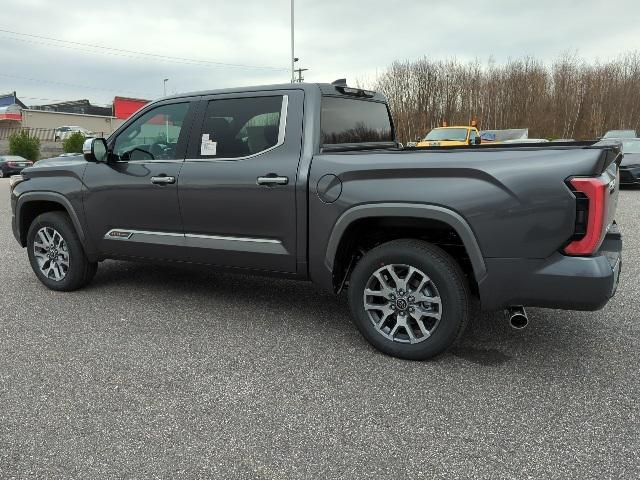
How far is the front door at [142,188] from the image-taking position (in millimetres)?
4281

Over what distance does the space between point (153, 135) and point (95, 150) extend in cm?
→ 54

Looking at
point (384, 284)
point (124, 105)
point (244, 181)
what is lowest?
point (384, 284)

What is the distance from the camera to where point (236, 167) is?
392 cm

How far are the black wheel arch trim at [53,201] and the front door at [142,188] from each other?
15 cm

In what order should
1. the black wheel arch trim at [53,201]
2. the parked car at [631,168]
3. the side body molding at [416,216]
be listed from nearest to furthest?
the side body molding at [416,216]
the black wheel arch trim at [53,201]
the parked car at [631,168]

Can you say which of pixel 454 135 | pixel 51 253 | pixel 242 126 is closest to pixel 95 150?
pixel 51 253

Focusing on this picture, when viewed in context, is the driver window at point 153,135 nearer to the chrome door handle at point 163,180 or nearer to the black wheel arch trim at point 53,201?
the chrome door handle at point 163,180

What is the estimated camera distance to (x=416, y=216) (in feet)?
10.6

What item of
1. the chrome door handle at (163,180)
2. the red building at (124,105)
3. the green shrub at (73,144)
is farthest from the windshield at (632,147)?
the red building at (124,105)

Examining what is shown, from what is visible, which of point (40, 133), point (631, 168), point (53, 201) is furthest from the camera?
point (40, 133)

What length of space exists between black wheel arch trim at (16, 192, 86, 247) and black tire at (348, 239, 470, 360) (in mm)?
2762

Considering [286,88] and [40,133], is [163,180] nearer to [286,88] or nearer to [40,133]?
[286,88]

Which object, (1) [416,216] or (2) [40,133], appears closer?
(1) [416,216]

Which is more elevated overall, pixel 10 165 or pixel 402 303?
pixel 10 165
